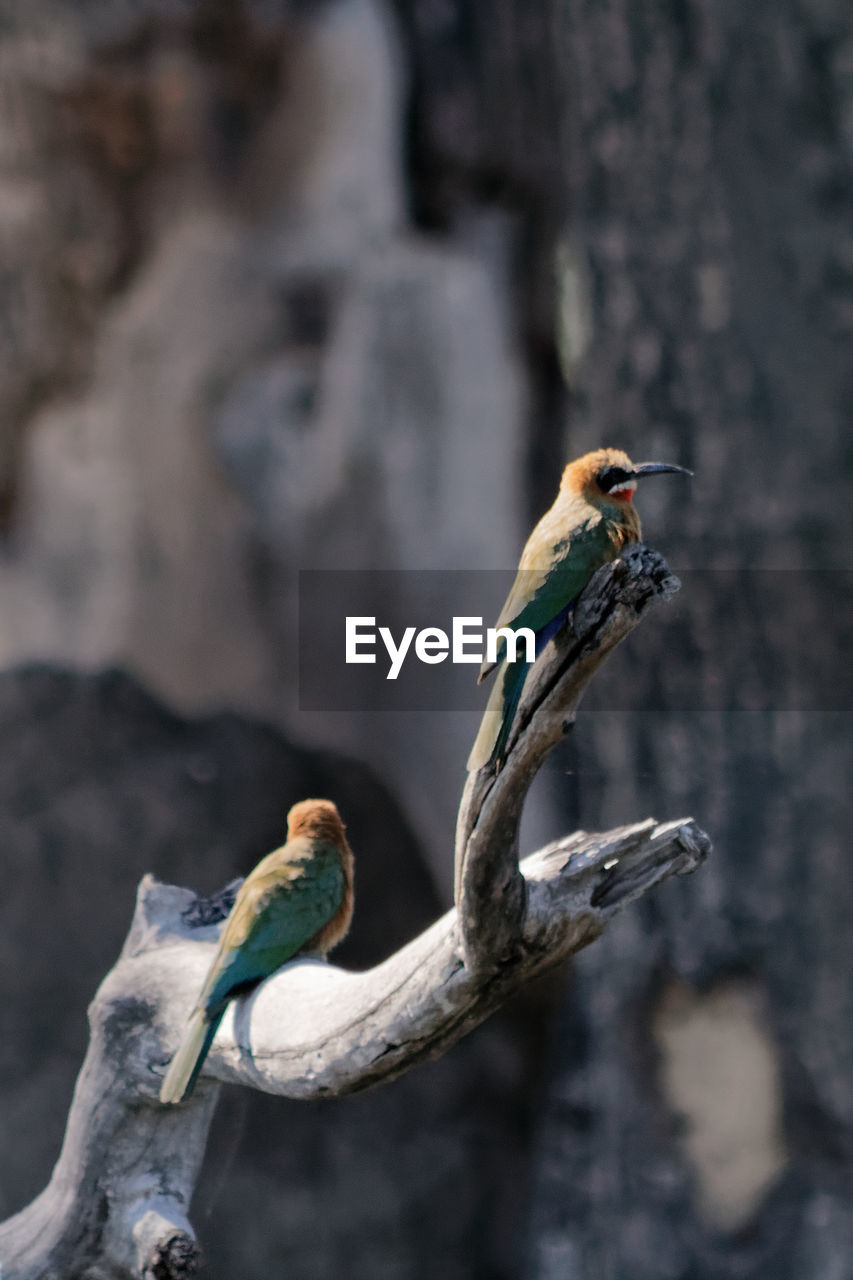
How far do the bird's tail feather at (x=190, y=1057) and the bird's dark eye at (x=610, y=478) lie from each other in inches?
31.4

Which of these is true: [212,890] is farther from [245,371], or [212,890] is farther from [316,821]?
[245,371]

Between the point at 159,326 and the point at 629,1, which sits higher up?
the point at 629,1

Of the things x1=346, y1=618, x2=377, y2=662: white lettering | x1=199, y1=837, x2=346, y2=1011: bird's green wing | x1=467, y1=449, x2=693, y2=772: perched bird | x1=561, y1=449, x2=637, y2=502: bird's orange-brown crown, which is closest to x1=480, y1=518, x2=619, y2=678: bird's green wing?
x1=467, y1=449, x2=693, y2=772: perched bird

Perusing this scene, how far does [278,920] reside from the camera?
171cm

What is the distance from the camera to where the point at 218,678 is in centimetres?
251

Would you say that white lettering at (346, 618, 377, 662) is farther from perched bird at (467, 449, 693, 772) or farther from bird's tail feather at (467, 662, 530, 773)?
bird's tail feather at (467, 662, 530, 773)

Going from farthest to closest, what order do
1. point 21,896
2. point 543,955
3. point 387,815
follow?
point 387,815
point 21,896
point 543,955

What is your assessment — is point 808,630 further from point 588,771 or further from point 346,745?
point 346,745

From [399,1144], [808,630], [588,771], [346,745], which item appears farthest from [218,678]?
[808,630]

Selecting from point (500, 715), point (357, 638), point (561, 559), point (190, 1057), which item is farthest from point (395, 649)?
point (500, 715)

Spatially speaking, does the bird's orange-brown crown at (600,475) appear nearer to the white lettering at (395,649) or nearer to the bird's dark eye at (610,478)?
the bird's dark eye at (610,478)

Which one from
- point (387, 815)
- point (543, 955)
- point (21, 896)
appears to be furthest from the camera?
point (387, 815)

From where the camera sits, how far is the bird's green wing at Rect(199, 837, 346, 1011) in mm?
1651

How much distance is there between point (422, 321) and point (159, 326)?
51 cm
